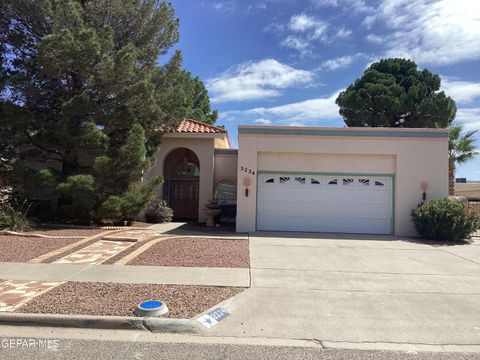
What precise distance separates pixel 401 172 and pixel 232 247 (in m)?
7.40

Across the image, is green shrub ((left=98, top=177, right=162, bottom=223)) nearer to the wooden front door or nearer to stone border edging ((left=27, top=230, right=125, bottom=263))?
stone border edging ((left=27, top=230, right=125, bottom=263))

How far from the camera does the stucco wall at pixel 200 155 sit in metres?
18.5

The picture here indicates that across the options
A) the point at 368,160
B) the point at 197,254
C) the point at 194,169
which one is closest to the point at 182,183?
the point at 194,169

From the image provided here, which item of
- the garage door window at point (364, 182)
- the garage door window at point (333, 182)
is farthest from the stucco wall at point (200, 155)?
the garage door window at point (364, 182)

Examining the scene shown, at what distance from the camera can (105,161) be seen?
578 inches

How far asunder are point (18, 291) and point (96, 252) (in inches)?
136

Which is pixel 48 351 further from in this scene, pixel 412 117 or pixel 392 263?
pixel 412 117

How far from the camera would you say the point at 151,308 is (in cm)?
561

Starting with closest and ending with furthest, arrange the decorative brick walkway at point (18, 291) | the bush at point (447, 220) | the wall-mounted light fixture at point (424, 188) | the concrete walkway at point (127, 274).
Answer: the decorative brick walkway at point (18, 291), the concrete walkway at point (127, 274), the bush at point (447, 220), the wall-mounted light fixture at point (424, 188)

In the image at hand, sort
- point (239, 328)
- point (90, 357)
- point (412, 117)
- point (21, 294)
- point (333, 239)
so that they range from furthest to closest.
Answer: point (412, 117) → point (333, 239) → point (21, 294) → point (239, 328) → point (90, 357)

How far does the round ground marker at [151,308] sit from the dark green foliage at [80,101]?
9.53 m

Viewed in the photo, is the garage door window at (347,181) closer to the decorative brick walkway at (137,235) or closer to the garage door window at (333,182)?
the garage door window at (333,182)

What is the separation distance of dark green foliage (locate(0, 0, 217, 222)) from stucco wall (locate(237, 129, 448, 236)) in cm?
418

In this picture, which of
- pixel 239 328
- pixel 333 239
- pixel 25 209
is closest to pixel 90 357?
pixel 239 328
